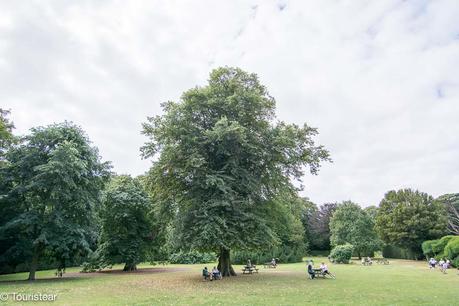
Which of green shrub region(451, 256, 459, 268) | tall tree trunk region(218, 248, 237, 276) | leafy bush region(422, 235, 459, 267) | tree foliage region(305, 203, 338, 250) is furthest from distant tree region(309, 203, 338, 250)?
tall tree trunk region(218, 248, 237, 276)

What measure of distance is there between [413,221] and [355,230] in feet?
34.8

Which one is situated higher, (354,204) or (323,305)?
(354,204)

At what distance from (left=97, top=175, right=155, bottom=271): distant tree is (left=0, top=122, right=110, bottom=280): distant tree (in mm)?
6837

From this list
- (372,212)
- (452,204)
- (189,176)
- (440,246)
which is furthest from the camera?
(372,212)

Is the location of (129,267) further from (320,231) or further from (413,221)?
(320,231)

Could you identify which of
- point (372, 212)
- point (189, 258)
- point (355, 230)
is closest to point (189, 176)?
point (189, 258)

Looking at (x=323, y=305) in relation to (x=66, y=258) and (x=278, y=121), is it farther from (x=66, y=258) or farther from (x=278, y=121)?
(x=66, y=258)

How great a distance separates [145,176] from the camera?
25.6m

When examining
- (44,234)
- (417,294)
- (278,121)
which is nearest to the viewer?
(417,294)

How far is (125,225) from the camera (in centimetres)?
3409

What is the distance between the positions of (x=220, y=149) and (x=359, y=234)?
39481 mm

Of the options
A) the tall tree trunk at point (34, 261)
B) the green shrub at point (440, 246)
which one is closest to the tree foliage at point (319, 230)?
the green shrub at point (440, 246)

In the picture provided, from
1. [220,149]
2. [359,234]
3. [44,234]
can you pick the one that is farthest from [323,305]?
[359,234]

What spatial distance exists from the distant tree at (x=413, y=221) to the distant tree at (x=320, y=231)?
18889mm
